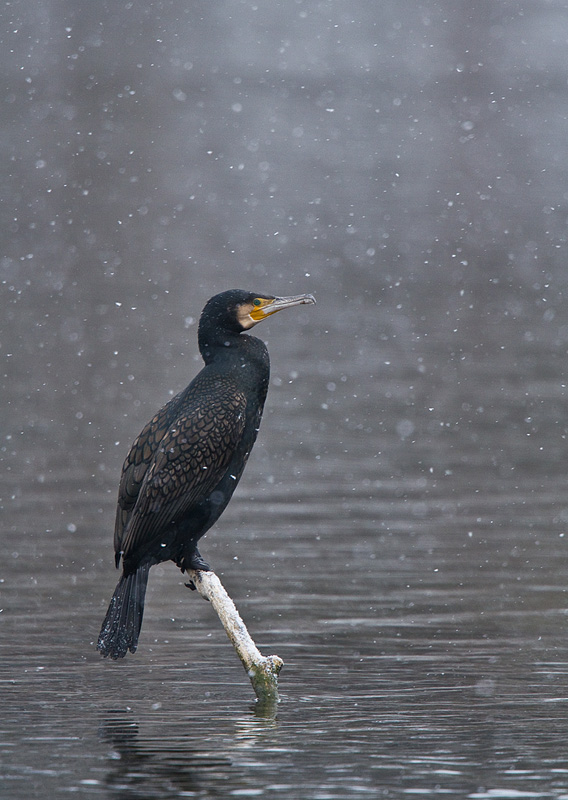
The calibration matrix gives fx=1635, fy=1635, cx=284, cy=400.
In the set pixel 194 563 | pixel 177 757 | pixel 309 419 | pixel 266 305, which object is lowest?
pixel 309 419

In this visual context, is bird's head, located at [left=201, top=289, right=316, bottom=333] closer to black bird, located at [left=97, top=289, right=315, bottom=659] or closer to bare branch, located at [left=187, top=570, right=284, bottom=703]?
black bird, located at [left=97, top=289, right=315, bottom=659]

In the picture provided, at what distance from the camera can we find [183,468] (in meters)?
6.00

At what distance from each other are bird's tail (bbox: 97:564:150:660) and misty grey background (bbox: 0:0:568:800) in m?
0.23

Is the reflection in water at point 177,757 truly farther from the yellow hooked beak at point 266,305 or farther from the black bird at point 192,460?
the yellow hooked beak at point 266,305

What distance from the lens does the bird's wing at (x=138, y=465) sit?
612cm

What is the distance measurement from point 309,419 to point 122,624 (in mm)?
7347

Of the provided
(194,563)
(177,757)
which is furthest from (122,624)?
(177,757)

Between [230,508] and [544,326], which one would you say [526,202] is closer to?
[544,326]

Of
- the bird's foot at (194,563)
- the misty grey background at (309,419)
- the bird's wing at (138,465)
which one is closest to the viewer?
the misty grey background at (309,419)

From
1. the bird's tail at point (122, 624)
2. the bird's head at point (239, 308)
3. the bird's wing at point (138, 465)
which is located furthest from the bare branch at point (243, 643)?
the bird's head at point (239, 308)

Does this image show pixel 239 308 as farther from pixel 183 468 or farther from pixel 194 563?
pixel 194 563

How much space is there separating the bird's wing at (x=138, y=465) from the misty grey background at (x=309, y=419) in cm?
68

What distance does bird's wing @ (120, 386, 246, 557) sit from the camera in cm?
599

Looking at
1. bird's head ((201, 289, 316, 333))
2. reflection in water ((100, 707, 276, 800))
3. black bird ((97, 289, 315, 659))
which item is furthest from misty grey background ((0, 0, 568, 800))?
bird's head ((201, 289, 316, 333))
